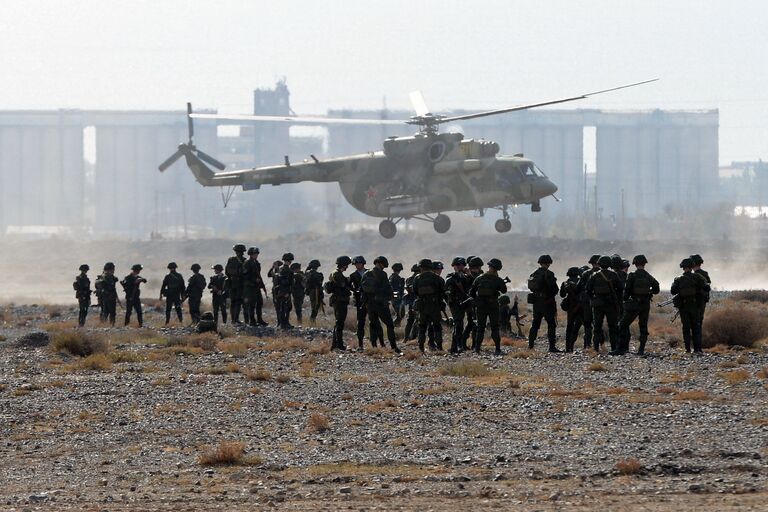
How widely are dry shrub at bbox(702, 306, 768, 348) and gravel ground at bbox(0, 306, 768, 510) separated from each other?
898mm

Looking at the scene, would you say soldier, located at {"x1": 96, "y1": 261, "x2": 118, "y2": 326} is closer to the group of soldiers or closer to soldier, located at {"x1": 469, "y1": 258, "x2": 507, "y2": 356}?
the group of soldiers

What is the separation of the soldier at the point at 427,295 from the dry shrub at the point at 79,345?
6.44m

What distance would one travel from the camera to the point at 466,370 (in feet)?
73.5

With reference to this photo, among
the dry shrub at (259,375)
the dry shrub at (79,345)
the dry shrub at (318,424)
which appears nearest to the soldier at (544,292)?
the dry shrub at (259,375)

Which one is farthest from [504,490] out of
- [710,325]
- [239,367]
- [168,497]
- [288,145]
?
[288,145]

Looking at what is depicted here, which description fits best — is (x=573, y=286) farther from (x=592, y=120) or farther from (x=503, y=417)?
(x=592, y=120)

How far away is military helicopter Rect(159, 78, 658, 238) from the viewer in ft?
137

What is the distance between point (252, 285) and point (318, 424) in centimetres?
1561

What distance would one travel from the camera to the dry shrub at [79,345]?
28.0 metres

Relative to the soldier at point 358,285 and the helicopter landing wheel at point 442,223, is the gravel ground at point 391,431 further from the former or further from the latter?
the helicopter landing wheel at point 442,223

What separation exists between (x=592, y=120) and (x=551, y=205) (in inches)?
1423

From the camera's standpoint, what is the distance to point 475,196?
42031 mm

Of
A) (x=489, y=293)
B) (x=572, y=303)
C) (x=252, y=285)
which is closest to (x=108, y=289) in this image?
(x=252, y=285)

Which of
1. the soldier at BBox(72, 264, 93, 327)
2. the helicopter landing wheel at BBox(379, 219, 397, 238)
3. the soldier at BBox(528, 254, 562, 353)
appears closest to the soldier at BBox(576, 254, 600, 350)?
the soldier at BBox(528, 254, 562, 353)
